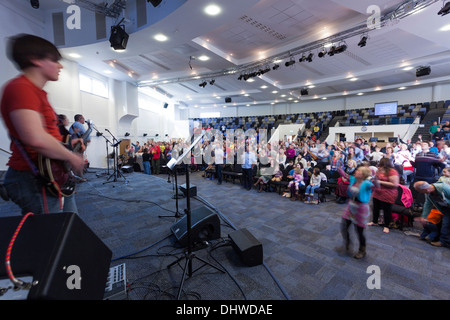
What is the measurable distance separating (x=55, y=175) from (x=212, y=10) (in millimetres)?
5834

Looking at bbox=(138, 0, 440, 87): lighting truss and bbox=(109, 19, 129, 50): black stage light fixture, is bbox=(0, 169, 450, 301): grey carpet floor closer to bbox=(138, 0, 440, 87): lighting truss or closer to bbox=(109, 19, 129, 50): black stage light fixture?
bbox=(109, 19, 129, 50): black stage light fixture

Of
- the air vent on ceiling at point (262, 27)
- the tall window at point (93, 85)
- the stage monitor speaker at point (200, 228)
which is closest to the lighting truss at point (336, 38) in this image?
the air vent on ceiling at point (262, 27)

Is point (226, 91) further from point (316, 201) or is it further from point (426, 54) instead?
point (316, 201)

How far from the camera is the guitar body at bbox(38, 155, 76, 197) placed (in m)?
1.26

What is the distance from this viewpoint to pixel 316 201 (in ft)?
17.5

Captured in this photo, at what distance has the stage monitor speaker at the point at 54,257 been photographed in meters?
0.76

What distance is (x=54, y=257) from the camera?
81 centimetres

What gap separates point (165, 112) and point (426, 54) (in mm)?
18820

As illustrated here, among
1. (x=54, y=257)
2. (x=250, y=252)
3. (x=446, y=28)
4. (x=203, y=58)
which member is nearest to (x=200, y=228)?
(x=250, y=252)

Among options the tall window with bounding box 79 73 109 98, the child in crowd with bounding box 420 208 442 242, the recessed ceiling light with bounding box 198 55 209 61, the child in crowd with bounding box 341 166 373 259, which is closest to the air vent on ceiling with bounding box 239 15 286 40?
the recessed ceiling light with bounding box 198 55 209 61

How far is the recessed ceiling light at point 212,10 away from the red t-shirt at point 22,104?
5.35 metres

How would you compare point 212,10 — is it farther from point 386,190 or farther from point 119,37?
point 386,190

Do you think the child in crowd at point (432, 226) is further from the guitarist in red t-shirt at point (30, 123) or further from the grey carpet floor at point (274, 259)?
the guitarist in red t-shirt at point (30, 123)
